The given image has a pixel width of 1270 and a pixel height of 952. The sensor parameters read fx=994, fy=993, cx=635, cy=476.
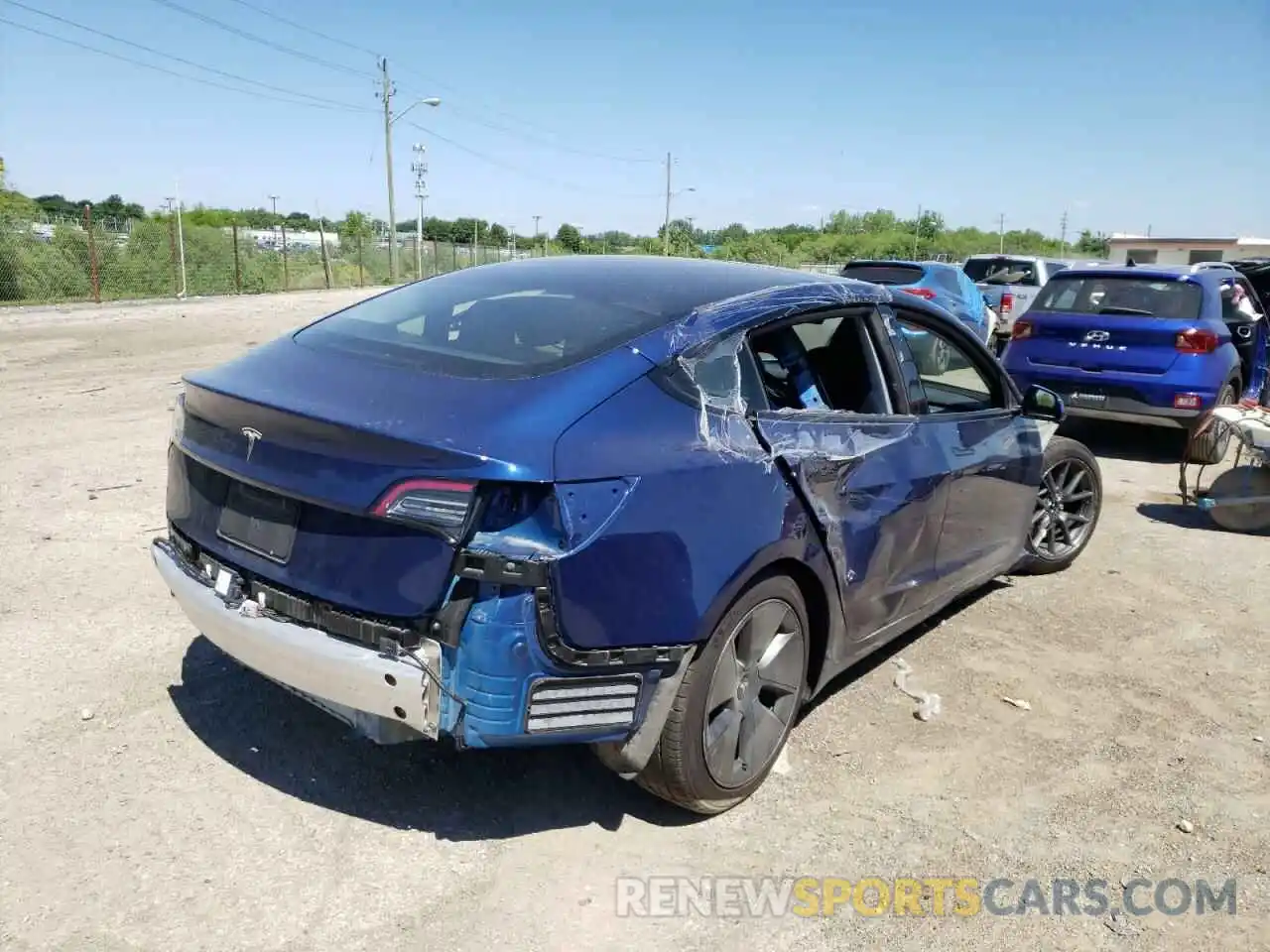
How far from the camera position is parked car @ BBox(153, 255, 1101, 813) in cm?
251

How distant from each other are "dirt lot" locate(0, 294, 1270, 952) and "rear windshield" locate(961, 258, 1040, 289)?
49.4ft

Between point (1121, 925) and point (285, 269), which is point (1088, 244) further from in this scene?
point (1121, 925)

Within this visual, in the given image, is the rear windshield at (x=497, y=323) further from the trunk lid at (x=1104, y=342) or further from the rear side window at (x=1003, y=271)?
the rear side window at (x=1003, y=271)

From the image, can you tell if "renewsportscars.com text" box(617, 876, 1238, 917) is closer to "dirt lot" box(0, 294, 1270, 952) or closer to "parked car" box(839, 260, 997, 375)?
"dirt lot" box(0, 294, 1270, 952)

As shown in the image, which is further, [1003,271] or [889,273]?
[1003,271]

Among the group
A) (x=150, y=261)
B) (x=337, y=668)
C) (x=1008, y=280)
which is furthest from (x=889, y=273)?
(x=150, y=261)

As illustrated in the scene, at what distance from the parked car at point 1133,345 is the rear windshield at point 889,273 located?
4.68m

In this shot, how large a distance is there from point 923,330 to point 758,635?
5.72 feet

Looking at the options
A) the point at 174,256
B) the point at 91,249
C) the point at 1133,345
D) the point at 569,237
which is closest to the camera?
the point at 1133,345

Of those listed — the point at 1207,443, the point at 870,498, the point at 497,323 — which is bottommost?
the point at 1207,443

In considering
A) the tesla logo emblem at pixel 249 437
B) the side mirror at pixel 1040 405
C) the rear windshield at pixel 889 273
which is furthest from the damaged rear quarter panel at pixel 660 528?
the rear windshield at pixel 889 273

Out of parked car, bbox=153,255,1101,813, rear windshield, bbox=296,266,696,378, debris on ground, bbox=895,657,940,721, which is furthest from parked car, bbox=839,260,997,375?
rear windshield, bbox=296,266,696,378

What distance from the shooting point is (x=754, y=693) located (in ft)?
10.5

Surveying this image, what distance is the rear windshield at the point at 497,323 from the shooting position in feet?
9.83
